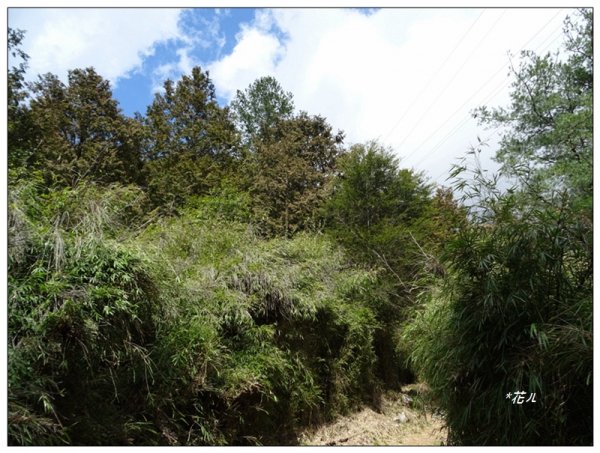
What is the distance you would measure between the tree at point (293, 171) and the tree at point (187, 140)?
1.12m

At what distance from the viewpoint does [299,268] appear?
508 cm

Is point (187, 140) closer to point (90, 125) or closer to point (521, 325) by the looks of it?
point (90, 125)

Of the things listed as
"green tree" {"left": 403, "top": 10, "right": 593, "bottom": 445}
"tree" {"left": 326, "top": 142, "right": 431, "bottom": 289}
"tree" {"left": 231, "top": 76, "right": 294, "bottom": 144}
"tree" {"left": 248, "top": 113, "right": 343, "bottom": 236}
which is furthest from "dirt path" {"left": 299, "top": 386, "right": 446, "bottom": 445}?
"tree" {"left": 231, "top": 76, "right": 294, "bottom": 144}

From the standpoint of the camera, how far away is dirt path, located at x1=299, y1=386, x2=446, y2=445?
469 cm

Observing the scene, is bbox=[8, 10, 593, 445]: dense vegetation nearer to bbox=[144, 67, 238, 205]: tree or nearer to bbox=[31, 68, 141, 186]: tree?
bbox=[31, 68, 141, 186]: tree

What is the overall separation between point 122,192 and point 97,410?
1.50m

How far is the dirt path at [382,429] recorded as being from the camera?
15.4 feet

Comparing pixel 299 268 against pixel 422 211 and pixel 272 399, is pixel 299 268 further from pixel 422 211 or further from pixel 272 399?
pixel 422 211

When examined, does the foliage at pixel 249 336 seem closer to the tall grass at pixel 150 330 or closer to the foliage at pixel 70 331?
the tall grass at pixel 150 330

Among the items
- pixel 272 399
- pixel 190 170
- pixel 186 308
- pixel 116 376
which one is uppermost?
pixel 190 170

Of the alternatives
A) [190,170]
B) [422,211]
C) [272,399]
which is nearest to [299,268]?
[272,399]

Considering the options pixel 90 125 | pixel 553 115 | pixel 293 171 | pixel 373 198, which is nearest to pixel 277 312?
pixel 553 115

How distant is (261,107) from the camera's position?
13.2 metres

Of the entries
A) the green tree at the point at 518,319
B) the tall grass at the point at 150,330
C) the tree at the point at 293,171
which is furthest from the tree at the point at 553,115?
the tree at the point at 293,171
